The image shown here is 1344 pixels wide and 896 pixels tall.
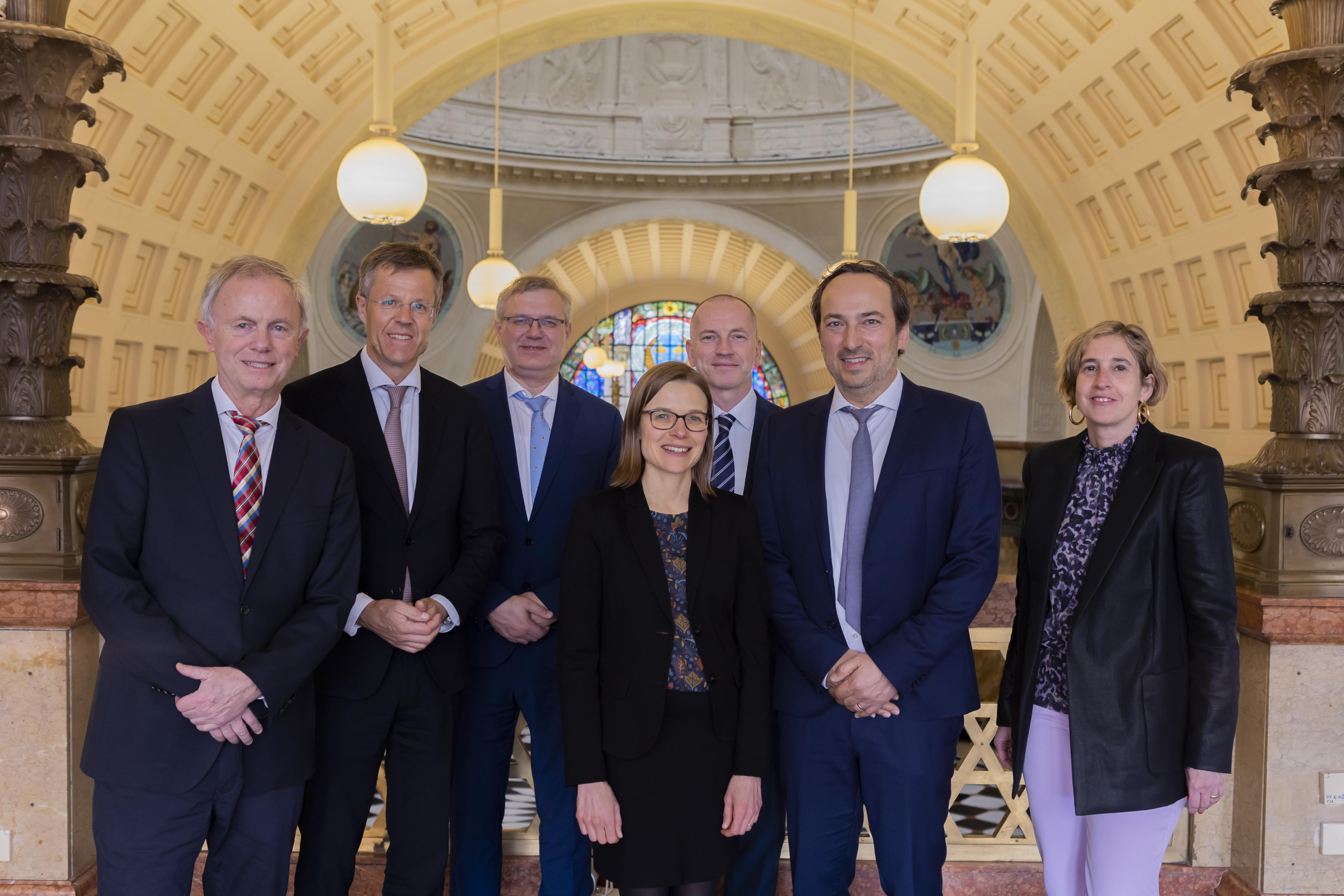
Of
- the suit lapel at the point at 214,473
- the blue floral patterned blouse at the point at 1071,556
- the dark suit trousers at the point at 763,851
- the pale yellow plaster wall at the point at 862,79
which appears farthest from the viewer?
the pale yellow plaster wall at the point at 862,79

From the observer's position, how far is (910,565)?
115 inches

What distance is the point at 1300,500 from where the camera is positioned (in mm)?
3490

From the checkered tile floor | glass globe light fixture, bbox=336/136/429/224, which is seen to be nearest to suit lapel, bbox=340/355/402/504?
glass globe light fixture, bbox=336/136/429/224

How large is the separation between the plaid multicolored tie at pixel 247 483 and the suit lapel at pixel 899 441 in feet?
5.41

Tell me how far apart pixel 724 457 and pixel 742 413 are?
0.60 feet

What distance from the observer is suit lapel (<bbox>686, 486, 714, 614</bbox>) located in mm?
2771

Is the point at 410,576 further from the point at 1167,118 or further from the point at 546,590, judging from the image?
the point at 1167,118

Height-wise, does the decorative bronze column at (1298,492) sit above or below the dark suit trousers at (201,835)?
above

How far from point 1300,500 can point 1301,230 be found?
0.92 metres

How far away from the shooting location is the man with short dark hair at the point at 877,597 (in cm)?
284

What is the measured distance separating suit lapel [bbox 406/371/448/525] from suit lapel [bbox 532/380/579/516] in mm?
403

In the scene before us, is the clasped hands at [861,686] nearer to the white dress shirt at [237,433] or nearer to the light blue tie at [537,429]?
the light blue tie at [537,429]

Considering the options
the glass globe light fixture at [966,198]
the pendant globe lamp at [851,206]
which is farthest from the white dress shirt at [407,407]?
the pendant globe lamp at [851,206]

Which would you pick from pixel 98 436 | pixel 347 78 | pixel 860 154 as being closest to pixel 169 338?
pixel 98 436
